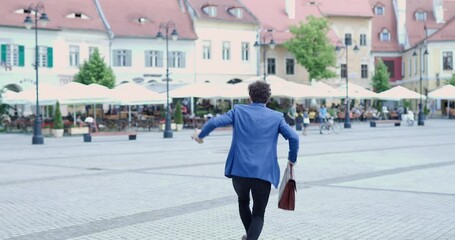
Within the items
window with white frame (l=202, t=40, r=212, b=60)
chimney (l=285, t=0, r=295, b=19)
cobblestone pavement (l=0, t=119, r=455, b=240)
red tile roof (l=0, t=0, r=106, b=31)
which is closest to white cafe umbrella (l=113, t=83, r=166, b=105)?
red tile roof (l=0, t=0, r=106, b=31)

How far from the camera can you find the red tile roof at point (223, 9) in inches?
2176

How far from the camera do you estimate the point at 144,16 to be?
53344mm

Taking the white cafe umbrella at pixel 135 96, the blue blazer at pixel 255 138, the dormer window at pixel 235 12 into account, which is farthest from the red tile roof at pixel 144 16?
the blue blazer at pixel 255 138

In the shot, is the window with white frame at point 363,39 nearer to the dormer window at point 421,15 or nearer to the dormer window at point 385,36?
the dormer window at point 385,36

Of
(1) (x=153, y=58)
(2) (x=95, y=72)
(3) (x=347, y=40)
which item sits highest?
(3) (x=347, y=40)

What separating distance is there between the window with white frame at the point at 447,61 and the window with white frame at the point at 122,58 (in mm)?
31094

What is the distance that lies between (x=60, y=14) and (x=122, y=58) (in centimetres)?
542

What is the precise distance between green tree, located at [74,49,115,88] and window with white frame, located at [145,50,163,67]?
20.7 feet

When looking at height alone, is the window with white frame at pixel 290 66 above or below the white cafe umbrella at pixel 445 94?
above

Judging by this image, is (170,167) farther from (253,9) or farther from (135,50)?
(253,9)

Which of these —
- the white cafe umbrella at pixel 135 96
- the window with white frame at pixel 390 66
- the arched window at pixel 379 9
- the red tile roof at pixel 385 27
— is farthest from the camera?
the arched window at pixel 379 9

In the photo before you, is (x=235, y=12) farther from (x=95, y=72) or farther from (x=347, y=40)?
(x=95, y=72)

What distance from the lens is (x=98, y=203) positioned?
10.8 metres

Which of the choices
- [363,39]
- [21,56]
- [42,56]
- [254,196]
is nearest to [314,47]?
[363,39]
